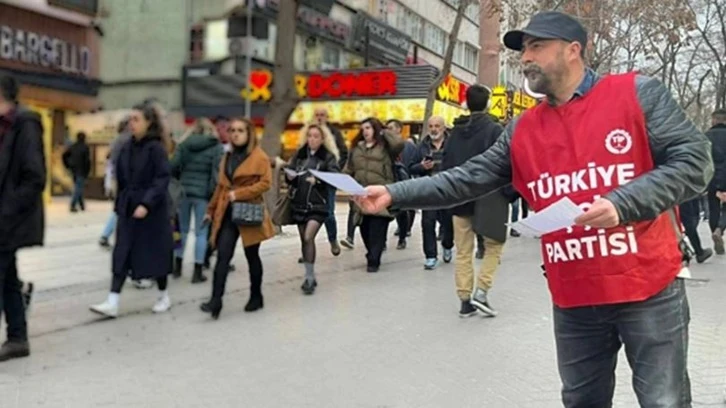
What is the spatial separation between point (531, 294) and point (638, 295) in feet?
17.3

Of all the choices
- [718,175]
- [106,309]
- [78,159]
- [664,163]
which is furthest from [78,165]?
[664,163]

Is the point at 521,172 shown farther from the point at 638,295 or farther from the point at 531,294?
the point at 531,294

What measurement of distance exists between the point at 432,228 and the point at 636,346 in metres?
6.56

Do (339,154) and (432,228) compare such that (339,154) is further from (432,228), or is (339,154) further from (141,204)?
(141,204)

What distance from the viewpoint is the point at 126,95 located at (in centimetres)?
741

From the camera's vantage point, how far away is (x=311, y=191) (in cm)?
774

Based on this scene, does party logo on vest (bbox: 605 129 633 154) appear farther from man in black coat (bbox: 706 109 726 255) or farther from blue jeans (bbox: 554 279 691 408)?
man in black coat (bbox: 706 109 726 255)

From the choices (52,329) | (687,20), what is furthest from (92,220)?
(687,20)

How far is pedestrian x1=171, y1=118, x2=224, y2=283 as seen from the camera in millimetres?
8117

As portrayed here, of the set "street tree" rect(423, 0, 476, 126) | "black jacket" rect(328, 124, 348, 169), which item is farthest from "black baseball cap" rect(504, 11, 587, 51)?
"street tree" rect(423, 0, 476, 126)

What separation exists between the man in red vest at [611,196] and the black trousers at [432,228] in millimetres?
6189

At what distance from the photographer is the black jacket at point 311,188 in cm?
774

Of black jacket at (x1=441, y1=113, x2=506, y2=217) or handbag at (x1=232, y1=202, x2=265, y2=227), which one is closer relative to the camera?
handbag at (x1=232, y1=202, x2=265, y2=227)

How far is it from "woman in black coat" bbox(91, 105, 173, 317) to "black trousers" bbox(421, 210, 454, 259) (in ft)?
11.9
